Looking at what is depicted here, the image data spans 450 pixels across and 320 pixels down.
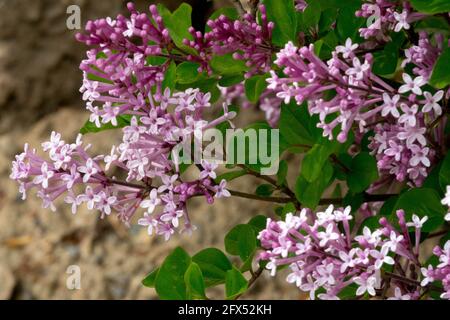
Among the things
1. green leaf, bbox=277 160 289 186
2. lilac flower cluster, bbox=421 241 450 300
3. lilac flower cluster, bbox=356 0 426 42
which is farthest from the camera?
green leaf, bbox=277 160 289 186

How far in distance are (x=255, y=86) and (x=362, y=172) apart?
25cm

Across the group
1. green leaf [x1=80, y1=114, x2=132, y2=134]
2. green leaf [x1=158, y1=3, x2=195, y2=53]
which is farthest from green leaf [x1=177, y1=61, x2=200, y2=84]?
green leaf [x1=80, y1=114, x2=132, y2=134]

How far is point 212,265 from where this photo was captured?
1.50 metres

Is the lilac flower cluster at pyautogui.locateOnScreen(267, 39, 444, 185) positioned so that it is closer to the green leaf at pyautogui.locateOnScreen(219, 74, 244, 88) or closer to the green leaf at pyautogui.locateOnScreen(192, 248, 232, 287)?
the green leaf at pyautogui.locateOnScreen(219, 74, 244, 88)

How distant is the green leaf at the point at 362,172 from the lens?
4.70 feet

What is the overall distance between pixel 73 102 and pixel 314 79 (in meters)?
1.98

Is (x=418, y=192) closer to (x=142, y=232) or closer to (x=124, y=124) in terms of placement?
(x=124, y=124)

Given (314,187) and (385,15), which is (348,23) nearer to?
(385,15)

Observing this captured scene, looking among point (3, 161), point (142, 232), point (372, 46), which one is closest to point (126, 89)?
point (372, 46)

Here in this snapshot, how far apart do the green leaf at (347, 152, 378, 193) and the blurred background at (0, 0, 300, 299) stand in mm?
1313

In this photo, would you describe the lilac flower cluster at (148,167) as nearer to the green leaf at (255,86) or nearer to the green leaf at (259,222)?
the green leaf at (255,86)

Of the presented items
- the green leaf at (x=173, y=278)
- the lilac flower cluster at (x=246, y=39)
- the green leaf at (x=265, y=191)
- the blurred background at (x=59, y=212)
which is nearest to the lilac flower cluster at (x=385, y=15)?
the lilac flower cluster at (x=246, y=39)

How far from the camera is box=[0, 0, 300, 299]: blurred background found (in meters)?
2.80

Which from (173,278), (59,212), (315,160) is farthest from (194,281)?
(59,212)
